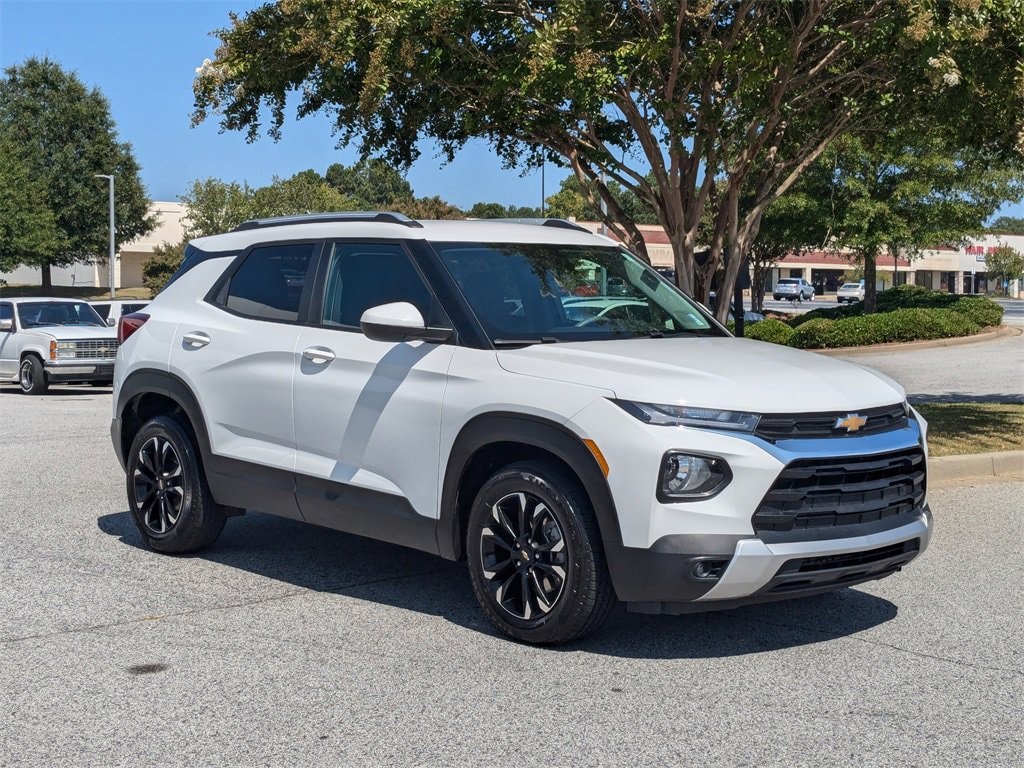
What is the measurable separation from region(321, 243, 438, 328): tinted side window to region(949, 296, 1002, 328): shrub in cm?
3008

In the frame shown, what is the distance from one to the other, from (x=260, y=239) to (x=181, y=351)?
827 mm

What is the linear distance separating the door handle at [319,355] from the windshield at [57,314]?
58.0 ft

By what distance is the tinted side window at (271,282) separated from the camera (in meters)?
7.12

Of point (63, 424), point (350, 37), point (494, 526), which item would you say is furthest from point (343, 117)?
point (494, 526)

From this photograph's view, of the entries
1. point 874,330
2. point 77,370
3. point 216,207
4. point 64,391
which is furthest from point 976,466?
point 216,207

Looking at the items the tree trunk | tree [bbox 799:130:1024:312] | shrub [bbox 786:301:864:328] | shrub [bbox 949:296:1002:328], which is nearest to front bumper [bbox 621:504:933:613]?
shrub [bbox 949:296:1002:328]

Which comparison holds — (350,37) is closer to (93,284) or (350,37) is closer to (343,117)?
(343,117)

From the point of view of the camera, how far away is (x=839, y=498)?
544 centimetres

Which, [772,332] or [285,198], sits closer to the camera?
[772,332]

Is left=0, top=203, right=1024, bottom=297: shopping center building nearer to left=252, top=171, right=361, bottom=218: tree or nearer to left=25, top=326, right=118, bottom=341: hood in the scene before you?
left=252, top=171, right=361, bottom=218: tree

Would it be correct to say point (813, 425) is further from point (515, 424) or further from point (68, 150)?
point (68, 150)

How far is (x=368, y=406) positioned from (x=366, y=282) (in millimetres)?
795

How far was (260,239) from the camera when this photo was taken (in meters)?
7.55

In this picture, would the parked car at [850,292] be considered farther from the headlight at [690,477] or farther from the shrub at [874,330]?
the headlight at [690,477]
